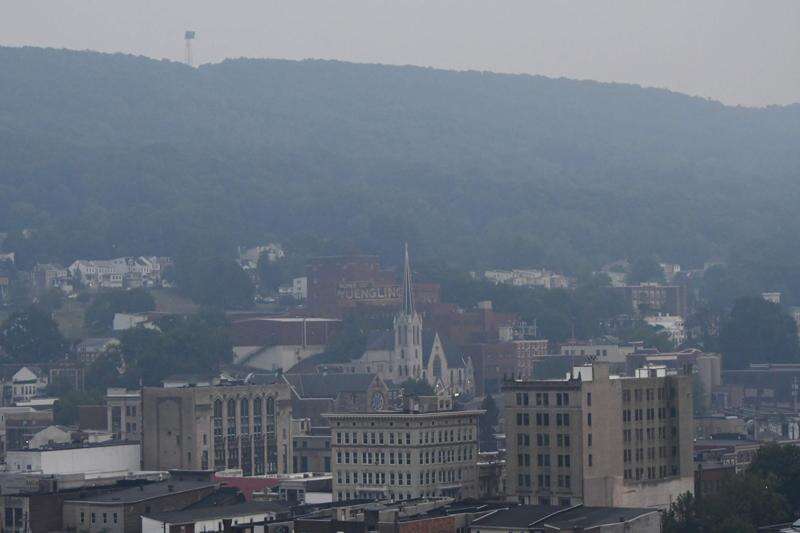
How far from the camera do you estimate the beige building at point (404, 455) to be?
121m

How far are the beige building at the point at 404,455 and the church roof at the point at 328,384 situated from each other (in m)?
57.4

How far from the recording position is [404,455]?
397ft

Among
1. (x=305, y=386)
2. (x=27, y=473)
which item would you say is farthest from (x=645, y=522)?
(x=305, y=386)

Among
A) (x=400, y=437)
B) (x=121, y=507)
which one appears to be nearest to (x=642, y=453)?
(x=400, y=437)

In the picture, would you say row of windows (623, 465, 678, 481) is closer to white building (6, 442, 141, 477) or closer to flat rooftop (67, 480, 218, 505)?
flat rooftop (67, 480, 218, 505)

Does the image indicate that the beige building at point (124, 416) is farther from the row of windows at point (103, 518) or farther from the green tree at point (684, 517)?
the green tree at point (684, 517)

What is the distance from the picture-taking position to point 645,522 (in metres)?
103

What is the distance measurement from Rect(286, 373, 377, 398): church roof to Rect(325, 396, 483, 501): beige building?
57.4 metres

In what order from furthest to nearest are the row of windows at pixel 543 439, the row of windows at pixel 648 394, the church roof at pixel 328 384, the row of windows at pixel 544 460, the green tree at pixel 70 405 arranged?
the church roof at pixel 328 384
the green tree at pixel 70 405
the row of windows at pixel 648 394
the row of windows at pixel 543 439
the row of windows at pixel 544 460

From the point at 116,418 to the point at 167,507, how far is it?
169ft

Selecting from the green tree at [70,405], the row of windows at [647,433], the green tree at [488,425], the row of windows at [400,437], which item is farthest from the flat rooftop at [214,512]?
the green tree at [70,405]

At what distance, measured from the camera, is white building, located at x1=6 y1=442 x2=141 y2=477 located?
135500 millimetres

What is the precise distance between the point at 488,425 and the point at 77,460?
3378 cm

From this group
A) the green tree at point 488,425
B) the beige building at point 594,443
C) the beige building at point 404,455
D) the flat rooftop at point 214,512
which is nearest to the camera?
the flat rooftop at point 214,512
